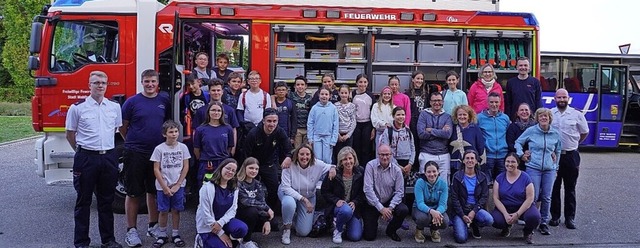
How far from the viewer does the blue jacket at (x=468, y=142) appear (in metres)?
6.79

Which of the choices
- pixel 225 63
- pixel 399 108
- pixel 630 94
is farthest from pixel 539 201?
pixel 630 94

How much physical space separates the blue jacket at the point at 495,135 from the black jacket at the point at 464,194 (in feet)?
1.92

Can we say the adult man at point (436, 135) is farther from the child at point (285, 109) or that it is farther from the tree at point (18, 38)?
the tree at point (18, 38)

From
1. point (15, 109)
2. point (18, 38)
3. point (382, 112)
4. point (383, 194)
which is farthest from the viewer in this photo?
point (18, 38)

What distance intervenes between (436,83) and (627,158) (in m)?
8.81

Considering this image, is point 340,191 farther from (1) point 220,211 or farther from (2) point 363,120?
(1) point 220,211

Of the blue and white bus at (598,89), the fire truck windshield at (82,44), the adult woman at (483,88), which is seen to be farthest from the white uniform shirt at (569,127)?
the blue and white bus at (598,89)

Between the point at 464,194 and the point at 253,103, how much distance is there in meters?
2.78

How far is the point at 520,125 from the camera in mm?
6969

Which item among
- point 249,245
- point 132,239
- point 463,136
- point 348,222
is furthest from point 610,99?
point 132,239

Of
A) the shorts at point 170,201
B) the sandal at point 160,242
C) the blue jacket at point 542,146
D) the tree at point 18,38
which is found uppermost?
the tree at point 18,38

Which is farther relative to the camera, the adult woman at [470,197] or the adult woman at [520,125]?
the adult woman at [520,125]

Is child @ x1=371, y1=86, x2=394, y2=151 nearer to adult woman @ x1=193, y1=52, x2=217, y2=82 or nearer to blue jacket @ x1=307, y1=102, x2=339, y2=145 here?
blue jacket @ x1=307, y1=102, x2=339, y2=145

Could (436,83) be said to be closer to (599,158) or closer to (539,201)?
(539,201)
